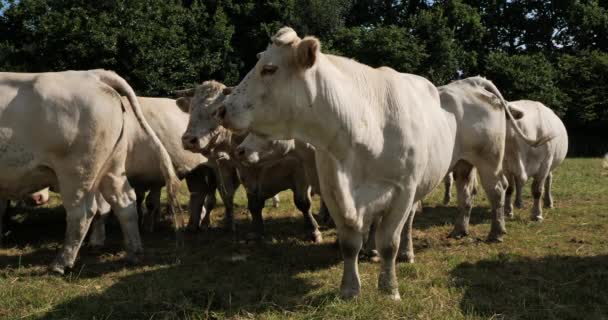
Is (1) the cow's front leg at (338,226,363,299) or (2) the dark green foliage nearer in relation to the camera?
(1) the cow's front leg at (338,226,363,299)

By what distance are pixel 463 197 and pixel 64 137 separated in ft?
16.7

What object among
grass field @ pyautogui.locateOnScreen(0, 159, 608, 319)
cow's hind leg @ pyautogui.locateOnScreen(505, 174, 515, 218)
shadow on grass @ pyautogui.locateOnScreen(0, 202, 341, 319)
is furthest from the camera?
cow's hind leg @ pyautogui.locateOnScreen(505, 174, 515, 218)

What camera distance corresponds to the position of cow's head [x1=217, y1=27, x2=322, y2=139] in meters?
3.51

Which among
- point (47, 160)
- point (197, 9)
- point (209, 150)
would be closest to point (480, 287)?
point (209, 150)

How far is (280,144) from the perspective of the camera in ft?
18.8

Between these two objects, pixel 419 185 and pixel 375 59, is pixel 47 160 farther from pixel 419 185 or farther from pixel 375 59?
pixel 375 59

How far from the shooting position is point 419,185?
4.41m

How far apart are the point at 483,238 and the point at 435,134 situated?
2.88 metres

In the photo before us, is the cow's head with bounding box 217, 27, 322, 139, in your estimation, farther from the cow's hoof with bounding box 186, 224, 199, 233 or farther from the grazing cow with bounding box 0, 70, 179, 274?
the cow's hoof with bounding box 186, 224, 199, 233

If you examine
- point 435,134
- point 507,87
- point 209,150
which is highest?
point 435,134

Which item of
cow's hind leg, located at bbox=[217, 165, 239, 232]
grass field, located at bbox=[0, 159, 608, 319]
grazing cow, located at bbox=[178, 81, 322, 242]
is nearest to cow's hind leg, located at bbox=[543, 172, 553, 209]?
grass field, located at bbox=[0, 159, 608, 319]

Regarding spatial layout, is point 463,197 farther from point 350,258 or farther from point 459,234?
point 350,258

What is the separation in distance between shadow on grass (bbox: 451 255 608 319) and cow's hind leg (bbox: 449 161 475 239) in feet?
4.17

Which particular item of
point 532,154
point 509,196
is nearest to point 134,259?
point 509,196
